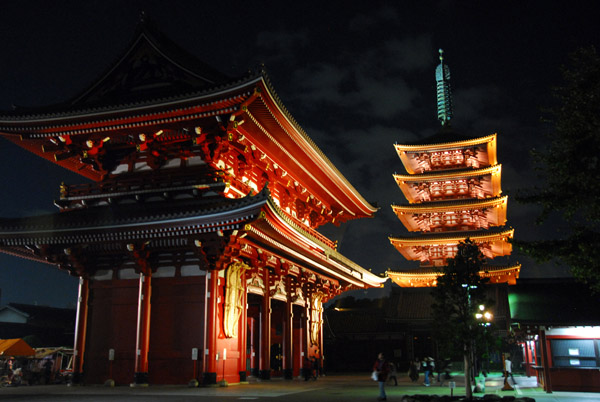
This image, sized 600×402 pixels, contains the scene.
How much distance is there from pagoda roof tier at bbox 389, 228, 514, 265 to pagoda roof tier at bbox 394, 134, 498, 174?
22.9ft

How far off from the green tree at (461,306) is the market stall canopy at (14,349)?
21418 millimetres

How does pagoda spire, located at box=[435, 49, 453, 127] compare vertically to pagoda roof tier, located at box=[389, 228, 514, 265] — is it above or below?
above

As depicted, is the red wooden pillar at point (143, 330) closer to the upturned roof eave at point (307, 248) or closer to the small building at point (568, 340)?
the upturned roof eave at point (307, 248)

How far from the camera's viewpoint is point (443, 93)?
209 feet

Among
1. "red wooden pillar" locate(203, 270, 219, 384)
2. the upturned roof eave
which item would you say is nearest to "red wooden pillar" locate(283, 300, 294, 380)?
the upturned roof eave

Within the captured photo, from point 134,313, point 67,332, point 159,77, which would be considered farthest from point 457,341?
point 67,332

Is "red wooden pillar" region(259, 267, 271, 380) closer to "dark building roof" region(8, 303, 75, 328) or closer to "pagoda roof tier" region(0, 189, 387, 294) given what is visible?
"pagoda roof tier" region(0, 189, 387, 294)

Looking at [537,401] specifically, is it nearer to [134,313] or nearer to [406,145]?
[134,313]

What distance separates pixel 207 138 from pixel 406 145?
29391 millimetres

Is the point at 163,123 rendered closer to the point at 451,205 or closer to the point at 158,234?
the point at 158,234

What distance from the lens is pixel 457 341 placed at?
18.1m

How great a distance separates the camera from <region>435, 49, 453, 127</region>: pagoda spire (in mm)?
61625

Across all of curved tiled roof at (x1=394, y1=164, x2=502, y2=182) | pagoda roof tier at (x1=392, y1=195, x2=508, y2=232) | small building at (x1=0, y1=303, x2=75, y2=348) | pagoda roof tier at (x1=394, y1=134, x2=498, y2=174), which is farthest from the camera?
pagoda roof tier at (x1=394, y1=134, x2=498, y2=174)

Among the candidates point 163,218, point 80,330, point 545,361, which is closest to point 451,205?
point 545,361
